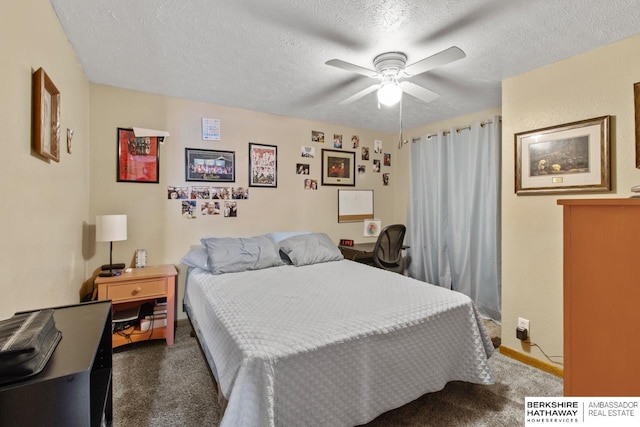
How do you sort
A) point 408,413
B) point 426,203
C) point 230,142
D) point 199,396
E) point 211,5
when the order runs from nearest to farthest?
point 211,5
point 408,413
point 199,396
point 230,142
point 426,203

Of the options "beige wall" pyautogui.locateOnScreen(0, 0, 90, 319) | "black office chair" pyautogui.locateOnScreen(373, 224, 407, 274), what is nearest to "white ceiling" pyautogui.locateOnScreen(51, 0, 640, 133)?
"beige wall" pyautogui.locateOnScreen(0, 0, 90, 319)

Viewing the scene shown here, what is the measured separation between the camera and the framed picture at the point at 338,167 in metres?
3.87

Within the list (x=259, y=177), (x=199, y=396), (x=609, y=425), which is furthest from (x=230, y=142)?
(x=609, y=425)

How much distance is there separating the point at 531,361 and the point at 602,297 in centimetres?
182

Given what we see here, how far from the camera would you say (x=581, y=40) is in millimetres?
1890

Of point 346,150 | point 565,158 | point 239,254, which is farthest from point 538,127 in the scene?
point 239,254

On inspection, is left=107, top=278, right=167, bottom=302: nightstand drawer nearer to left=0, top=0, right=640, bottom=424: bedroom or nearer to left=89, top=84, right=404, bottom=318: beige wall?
left=0, top=0, right=640, bottom=424: bedroom

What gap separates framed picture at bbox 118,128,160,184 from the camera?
9.02ft

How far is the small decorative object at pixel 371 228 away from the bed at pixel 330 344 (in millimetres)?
1812

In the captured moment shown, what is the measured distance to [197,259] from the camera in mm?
2697

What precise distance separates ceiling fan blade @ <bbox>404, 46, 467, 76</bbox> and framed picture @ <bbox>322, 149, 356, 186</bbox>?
1.96 meters

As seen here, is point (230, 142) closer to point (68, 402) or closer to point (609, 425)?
point (68, 402)

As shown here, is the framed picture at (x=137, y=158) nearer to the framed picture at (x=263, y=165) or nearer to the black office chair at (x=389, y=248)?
the framed picture at (x=263, y=165)

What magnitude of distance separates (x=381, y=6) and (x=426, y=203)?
2.76 meters
